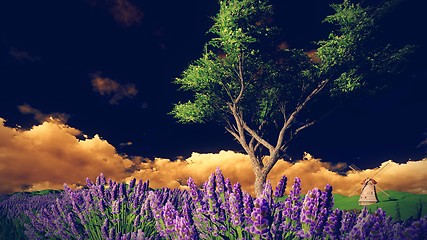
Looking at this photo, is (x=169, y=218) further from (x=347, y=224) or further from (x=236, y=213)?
(x=347, y=224)

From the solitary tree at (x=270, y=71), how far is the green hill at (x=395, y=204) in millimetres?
4555

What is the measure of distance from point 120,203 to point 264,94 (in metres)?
20.2

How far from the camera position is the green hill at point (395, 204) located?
14.4 m

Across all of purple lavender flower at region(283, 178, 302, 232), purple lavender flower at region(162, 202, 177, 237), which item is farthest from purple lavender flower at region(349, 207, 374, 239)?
purple lavender flower at region(162, 202, 177, 237)

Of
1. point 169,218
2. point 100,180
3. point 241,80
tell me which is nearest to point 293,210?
point 169,218

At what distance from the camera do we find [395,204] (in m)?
17.1

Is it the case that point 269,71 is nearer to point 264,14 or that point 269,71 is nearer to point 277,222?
point 264,14

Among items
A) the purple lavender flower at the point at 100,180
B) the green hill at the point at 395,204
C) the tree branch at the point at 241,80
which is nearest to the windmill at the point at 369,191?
the green hill at the point at 395,204

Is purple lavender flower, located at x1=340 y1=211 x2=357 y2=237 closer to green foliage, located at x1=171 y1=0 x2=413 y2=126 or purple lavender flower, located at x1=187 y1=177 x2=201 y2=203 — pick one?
purple lavender flower, located at x1=187 y1=177 x2=201 y2=203

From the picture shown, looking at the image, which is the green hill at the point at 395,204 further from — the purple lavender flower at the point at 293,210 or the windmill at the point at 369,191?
the purple lavender flower at the point at 293,210

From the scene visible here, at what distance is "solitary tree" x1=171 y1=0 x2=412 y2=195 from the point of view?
19891 mm

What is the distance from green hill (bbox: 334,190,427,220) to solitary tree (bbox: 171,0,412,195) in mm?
4555

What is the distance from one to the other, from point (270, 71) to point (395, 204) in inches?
381

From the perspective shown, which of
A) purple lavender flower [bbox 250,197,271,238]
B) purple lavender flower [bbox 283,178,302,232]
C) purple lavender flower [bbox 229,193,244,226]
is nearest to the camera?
purple lavender flower [bbox 250,197,271,238]
